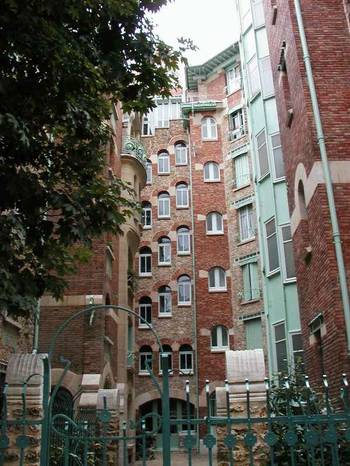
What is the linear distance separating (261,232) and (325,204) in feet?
35.3

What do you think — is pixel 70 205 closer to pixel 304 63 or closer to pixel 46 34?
pixel 46 34

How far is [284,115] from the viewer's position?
14992 millimetres

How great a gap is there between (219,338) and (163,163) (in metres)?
12.8

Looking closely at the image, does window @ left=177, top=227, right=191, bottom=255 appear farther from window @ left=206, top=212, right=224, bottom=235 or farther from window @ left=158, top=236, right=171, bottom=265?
window @ left=206, top=212, right=224, bottom=235

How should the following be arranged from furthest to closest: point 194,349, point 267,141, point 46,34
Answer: point 194,349 → point 267,141 → point 46,34

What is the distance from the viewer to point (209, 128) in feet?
116

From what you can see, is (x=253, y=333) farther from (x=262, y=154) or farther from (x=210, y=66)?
(x=210, y=66)

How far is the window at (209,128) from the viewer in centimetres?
3534

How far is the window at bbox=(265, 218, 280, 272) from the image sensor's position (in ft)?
65.9

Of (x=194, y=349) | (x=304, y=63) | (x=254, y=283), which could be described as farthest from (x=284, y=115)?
(x=194, y=349)

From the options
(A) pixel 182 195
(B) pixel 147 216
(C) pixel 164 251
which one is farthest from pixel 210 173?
Answer: (C) pixel 164 251

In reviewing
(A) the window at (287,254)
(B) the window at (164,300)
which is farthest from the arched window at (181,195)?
(A) the window at (287,254)

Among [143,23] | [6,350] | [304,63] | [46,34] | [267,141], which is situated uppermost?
[267,141]

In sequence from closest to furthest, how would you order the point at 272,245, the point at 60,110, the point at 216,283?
the point at 60,110, the point at 272,245, the point at 216,283
